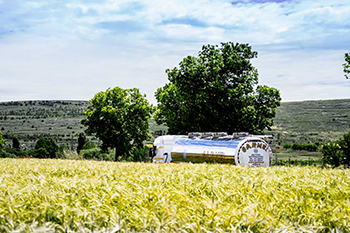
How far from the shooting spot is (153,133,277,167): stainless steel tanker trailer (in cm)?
1823

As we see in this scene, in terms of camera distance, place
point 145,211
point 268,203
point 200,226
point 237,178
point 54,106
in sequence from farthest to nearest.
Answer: point 54,106, point 237,178, point 268,203, point 145,211, point 200,226

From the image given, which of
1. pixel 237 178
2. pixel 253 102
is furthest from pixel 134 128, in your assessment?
pixel 237 178

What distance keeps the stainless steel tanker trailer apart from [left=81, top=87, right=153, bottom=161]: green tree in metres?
29.3

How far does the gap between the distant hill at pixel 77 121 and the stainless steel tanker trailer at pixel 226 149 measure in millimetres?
32230

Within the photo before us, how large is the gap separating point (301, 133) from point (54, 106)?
3839 inches

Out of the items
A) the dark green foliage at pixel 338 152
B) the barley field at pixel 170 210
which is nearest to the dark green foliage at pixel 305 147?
the dark green foliage at pixel 338 152

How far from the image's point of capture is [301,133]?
65.1 meters

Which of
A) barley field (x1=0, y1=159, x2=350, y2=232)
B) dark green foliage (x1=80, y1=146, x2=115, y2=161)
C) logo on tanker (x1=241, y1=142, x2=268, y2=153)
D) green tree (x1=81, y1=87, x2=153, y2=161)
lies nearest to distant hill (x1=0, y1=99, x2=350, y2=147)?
dark green foliage (x1=80, y1=146, x2=115, y2=161)

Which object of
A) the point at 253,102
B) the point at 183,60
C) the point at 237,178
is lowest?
the point at 237,178

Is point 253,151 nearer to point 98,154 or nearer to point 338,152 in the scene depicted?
point 338,152

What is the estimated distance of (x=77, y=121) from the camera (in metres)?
108

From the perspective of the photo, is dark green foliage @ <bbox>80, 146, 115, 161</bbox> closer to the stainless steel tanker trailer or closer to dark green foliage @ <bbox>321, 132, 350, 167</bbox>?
the stainless steel tanker trailer

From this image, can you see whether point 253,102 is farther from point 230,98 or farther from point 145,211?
point 145,211

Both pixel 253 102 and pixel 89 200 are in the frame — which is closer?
pixel 89 200
